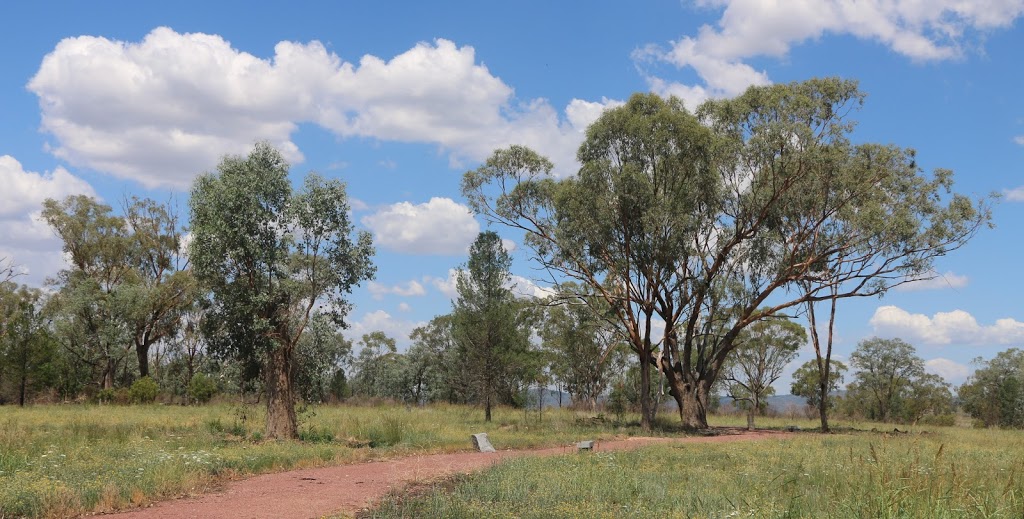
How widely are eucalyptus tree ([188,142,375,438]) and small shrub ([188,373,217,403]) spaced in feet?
89.4

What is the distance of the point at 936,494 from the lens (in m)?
8.05

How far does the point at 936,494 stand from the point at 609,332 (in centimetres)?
4301

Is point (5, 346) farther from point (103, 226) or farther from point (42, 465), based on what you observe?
point (42, 465)

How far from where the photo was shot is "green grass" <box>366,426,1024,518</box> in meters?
7.94

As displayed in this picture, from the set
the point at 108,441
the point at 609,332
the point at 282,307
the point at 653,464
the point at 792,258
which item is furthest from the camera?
the point at 609,332

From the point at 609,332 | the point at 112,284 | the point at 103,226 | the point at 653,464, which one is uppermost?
the point at 103,226

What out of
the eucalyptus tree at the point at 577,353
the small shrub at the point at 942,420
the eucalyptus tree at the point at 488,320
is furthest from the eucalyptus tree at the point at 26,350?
the small shrub at the point at 942,420

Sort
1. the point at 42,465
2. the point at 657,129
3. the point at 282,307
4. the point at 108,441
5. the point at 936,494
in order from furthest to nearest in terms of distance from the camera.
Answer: the point at 657,129, the point at 282,307, the point at 108,441, the point at 42,465, the point at 936,494

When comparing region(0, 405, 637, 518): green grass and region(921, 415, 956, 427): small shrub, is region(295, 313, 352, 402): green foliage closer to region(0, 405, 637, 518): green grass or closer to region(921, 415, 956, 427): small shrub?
region(0, 405, 637, 518): green grass

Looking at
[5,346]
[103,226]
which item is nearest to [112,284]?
[103,226]

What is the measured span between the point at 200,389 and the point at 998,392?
204 ft

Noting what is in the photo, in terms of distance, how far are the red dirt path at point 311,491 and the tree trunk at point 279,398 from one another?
5174 mm

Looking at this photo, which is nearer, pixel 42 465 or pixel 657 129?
pixel 42 465

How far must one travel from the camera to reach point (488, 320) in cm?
3288
